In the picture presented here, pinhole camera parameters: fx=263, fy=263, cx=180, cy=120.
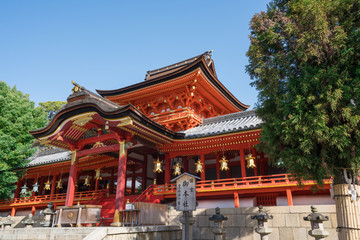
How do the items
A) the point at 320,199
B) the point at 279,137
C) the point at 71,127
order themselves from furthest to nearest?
the point at 71,127 < the point at 320,199 < the point at 279,137

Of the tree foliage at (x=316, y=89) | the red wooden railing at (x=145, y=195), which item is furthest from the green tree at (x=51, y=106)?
the tree foliage at (x=316, y=89)

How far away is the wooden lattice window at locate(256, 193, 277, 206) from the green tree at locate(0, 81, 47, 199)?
16428mm

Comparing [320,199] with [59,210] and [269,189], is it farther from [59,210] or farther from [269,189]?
[59,210]

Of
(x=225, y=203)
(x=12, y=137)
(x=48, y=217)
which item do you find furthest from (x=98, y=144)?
(x=12, y=137)

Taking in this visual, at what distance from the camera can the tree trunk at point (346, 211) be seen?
5.80 m

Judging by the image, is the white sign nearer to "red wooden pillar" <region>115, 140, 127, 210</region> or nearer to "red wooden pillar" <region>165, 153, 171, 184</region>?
"red wooden pillar" <region>115, 140, 127, 210</region>

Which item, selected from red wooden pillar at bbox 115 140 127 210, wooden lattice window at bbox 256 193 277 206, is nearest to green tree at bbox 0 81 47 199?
red wooden pillar at bbox 115 140 127 210

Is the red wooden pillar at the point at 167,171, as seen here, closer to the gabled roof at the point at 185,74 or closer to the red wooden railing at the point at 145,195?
the red wooden railing at the point at 145,195

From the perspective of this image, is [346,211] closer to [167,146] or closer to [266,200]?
[266,200]

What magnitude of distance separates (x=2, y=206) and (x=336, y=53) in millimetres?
25048

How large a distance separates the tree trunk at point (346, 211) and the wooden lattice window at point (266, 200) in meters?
7.15

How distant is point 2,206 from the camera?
21.3 metres

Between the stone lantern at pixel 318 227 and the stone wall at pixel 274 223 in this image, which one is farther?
the stone wall at pixel 274 223

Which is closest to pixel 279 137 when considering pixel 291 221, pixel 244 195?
pixel 291 221
